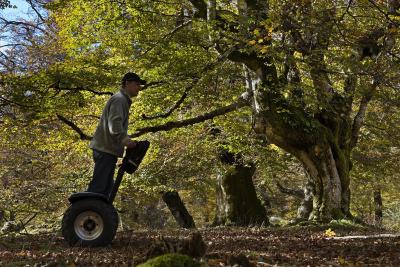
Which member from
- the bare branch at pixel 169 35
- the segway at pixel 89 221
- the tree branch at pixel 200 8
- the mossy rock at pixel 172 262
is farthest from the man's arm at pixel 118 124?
the tree branch at pixel 200 8

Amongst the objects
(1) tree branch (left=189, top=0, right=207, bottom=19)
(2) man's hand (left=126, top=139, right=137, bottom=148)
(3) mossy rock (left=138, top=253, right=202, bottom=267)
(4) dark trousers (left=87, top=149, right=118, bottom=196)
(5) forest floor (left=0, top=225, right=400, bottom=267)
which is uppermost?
(1) tree branch (left=189, top=0, right=207, bottom=19)

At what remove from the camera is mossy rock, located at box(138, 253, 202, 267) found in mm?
3510

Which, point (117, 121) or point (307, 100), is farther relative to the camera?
point (307, 100)

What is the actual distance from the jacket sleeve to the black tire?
2.84ft

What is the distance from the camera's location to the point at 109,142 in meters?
6.32

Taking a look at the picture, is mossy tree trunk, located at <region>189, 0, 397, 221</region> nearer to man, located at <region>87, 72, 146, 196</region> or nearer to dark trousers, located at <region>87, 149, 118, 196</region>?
man, located at <region>87, 72, 146, 196</region>

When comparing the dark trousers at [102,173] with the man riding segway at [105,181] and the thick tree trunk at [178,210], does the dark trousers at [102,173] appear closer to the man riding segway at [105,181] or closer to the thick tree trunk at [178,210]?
the man riding segway at [105,181]

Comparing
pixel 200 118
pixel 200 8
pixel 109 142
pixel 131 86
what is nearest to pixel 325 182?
pixel 200 118

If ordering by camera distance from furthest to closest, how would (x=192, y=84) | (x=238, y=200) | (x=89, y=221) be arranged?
(x=238, y=200)
(x=192, y=84)
(x=89, y=221)

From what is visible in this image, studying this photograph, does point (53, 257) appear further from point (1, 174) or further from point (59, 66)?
point (1, 174)

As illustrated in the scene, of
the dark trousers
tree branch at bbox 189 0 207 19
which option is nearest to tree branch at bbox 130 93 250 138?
tree branch at bbox 189 0 207 19

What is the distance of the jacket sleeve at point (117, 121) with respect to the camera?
618 cm

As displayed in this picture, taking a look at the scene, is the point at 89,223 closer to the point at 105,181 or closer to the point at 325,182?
the point at 105,181

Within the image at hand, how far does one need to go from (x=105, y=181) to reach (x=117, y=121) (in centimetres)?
81
